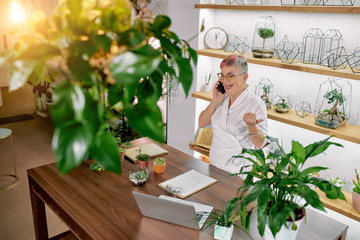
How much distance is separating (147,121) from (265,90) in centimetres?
266

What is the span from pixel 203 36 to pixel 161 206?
95.1 inches

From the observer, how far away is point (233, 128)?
251cm

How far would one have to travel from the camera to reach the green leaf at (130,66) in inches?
19.7

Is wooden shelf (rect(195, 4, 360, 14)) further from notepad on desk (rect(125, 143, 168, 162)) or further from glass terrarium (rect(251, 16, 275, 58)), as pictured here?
notepad on desk (rect(125, 143, 168, 162))

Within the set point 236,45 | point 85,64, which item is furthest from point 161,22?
point 236,45

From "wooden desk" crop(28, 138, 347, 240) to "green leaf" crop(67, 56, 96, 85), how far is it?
3.96 feet

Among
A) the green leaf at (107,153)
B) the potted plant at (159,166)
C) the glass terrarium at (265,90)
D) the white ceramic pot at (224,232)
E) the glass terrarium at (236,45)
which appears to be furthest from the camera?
the glass terrarium at (236,45)

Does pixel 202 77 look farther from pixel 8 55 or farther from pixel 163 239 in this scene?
pixel 8 55

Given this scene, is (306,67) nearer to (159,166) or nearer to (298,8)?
(298,8)

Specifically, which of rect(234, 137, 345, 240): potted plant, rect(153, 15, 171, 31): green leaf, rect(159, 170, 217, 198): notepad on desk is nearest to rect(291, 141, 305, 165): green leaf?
rect(234, 137, 345, 240): potted plant

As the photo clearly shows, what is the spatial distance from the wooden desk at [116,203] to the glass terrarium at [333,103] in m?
1.05

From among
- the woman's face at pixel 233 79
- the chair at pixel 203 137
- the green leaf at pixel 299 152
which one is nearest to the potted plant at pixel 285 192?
the green leaf at pixel 299 152

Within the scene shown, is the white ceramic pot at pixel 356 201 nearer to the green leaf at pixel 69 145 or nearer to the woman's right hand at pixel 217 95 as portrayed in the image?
the woman's right hand at pixel 217 95

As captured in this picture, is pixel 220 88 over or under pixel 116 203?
over
